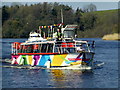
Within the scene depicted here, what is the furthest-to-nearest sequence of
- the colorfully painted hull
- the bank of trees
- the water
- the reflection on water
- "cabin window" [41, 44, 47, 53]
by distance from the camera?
1. the bank of trees
2. "cabin window" [41, 44, 47, 53]
3. the colorfully painted hull
4. the reflection on water
5. the water

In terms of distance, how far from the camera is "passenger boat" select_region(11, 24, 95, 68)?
172 ft

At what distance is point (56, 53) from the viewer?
52.9 meters

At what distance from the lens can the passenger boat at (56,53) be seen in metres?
52.3

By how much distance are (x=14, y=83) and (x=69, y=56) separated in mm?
10806

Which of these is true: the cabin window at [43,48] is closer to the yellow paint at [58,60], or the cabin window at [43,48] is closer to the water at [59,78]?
the yellow paint at [58,60]

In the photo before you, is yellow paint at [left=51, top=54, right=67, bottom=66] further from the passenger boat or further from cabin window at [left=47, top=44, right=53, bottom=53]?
cabin window at [left=47, top=44, right=53, bottom=53]

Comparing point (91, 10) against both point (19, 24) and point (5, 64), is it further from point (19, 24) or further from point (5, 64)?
point (5, 64)

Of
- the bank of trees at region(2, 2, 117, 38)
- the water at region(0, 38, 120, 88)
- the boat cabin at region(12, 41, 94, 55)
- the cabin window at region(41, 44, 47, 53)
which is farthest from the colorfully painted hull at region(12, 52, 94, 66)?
the bank of trees at region(2, 2, 117, 38)

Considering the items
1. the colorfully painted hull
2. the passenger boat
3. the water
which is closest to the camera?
the water

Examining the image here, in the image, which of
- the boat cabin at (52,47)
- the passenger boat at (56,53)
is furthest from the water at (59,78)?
the boat cabin at (52,47)

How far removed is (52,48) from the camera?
5475 cm

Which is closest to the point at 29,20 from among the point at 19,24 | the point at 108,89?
the point at 19,24

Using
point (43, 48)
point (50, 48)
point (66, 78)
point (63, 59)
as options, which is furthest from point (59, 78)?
point (43, 48)

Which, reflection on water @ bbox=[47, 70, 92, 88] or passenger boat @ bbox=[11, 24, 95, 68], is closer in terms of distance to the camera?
reflection on water @ bbox=[47, 70, 92, 88]
